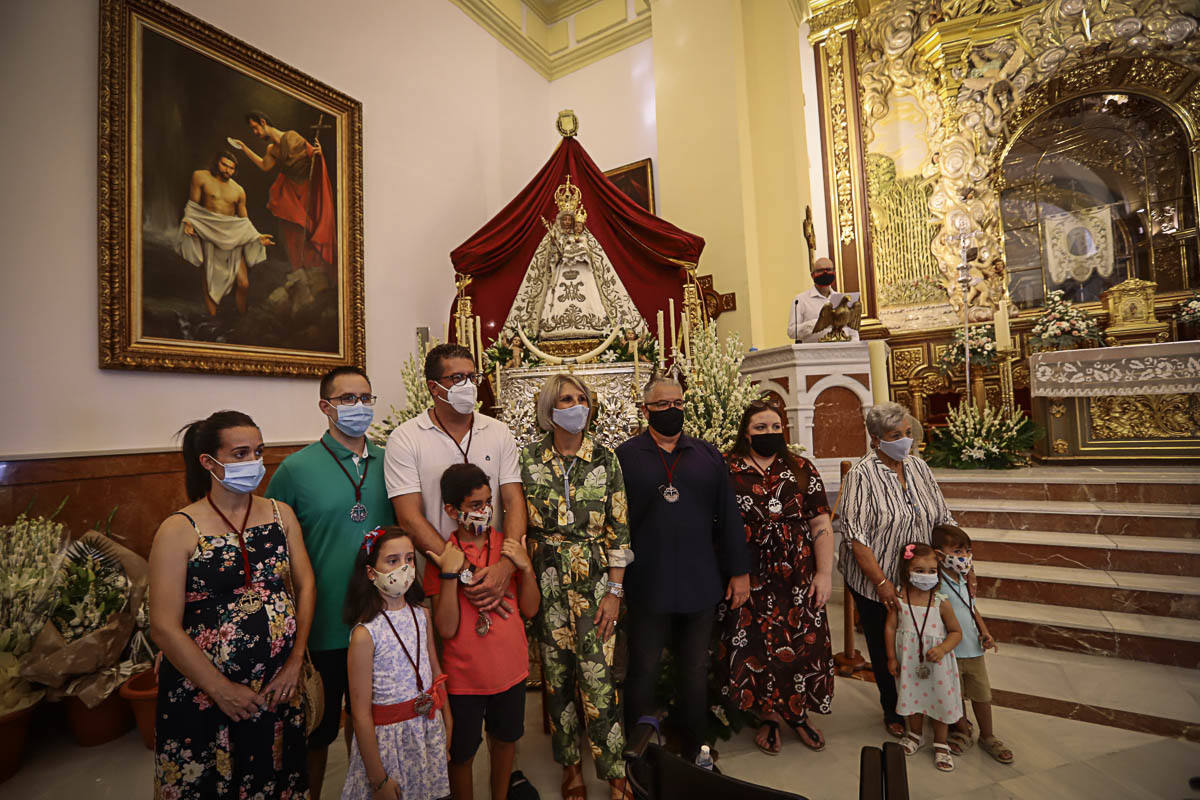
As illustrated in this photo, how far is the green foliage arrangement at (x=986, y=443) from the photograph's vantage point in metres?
5.77

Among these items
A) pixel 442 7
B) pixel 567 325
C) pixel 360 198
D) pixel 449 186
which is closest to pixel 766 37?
pixel 442 7

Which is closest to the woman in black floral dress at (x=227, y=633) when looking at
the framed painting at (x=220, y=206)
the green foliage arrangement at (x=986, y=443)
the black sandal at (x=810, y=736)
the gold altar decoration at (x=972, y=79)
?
the black sandal at (x=810, y=736)

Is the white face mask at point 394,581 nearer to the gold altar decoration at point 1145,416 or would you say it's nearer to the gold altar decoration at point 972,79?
the gold altar decoration at point 1145,416

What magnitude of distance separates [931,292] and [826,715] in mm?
7835

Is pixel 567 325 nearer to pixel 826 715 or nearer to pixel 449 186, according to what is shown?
pixel 449 186

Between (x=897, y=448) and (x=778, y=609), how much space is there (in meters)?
1.01

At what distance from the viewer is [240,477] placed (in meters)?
1.83

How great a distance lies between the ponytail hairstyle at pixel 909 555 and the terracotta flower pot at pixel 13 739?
4286mm

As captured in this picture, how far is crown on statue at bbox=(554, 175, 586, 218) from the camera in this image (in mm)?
5492

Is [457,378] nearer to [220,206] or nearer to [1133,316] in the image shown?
[220,206]

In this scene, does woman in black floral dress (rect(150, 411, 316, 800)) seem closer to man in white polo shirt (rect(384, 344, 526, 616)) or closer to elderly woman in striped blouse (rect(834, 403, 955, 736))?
man in white polo shirt (rect(384, 344, 526, 616))

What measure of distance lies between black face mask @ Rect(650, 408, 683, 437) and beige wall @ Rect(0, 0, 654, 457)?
12.0 feet

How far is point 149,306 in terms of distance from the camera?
3850mm

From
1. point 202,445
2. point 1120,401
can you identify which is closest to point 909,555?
point 202,445
